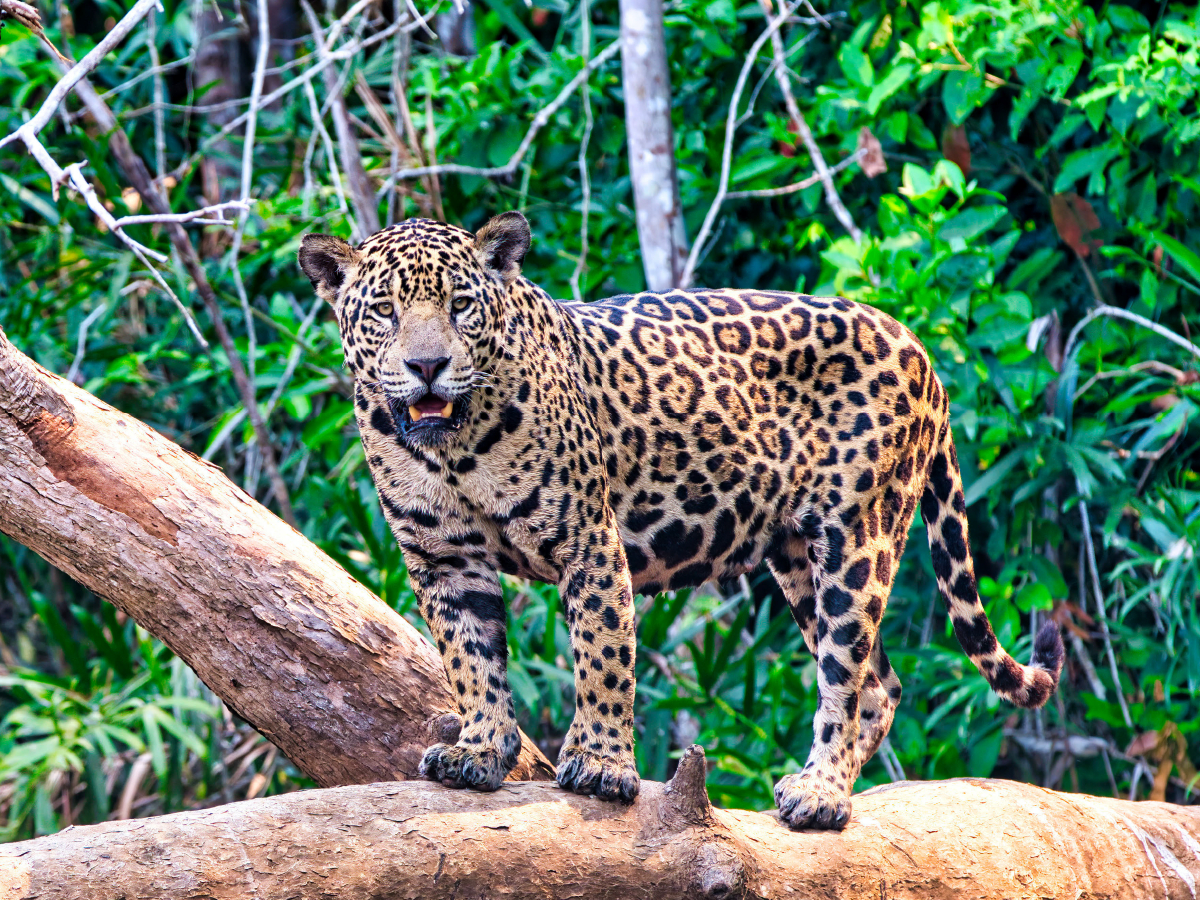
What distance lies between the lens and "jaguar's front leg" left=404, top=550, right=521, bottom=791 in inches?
159

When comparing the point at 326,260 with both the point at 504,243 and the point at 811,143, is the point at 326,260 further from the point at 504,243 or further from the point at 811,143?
the point at 811,143

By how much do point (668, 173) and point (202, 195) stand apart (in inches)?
182

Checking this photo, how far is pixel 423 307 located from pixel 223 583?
1205 mm

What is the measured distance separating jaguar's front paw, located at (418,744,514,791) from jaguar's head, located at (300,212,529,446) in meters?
1.00

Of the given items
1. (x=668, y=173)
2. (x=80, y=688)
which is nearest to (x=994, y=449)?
(x=668, y=173)

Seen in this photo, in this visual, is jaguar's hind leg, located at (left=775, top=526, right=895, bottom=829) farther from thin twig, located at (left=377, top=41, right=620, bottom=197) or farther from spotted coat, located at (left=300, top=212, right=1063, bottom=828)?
thin twig, located at (left=377, top=41, right=620, bottom=197)

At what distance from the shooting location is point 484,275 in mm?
3914

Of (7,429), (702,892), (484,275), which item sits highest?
(484,275)

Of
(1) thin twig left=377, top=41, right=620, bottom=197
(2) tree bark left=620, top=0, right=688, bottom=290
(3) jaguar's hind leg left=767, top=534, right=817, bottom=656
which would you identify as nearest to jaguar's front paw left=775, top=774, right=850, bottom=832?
(3) jaguar's hind leg left=767, top=534, right=817, bottom=656

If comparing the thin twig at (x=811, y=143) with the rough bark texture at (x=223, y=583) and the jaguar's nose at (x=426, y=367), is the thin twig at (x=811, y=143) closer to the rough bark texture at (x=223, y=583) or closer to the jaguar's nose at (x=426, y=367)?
the rough bark texture at (x=223, y=583)

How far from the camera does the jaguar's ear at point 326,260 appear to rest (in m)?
3.92

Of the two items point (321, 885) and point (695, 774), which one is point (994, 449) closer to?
point (695, 774)

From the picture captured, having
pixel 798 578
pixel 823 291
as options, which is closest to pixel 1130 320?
pixel 823 291

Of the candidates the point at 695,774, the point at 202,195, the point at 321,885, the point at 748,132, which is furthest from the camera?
the point at 202,195
